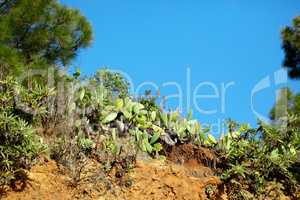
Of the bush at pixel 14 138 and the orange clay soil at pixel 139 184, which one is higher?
the bush at pixel 14 138

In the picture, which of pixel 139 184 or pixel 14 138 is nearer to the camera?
pixel 14 138

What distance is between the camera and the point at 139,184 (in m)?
5.55

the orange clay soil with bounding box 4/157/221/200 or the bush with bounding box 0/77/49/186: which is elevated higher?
the bush with bounding box 0/77/49/186

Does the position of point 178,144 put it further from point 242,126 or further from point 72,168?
point 72,168

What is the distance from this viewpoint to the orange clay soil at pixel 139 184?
17.0 feet

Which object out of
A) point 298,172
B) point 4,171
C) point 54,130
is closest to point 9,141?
point 4,171

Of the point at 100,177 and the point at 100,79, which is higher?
the point at 100,79

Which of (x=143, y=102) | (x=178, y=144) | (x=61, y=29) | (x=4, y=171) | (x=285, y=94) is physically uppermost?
(x=61, y=29)

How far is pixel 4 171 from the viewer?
5039 mm

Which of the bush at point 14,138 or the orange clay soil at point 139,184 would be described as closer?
the bush at point 14,138

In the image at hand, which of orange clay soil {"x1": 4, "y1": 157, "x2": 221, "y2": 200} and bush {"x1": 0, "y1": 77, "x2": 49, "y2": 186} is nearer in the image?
bush {"x1": 0, "y1": 77, "x2": 49, "y2": 186}

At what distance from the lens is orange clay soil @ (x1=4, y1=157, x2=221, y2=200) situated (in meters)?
5.19

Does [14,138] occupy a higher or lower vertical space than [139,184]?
higher

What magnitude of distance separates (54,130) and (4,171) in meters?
0.81
